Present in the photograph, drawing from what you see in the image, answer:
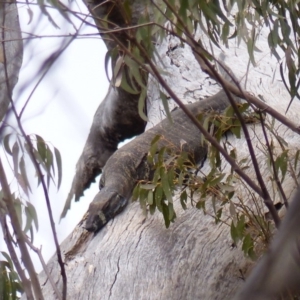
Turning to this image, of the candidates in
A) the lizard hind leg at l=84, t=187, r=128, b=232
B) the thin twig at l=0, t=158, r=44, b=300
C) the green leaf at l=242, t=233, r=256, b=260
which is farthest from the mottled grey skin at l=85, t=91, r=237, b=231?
A: the thin twig at l=0, t=158, r=44, b=300

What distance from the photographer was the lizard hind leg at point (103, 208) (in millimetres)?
2895

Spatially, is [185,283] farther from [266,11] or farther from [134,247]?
[266,11]

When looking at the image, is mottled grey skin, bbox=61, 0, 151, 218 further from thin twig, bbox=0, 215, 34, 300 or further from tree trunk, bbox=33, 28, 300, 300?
thin twig, bbox=0, 215, 34, 300

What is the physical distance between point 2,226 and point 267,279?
925 mm

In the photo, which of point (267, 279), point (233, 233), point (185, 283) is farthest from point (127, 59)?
point (267, 279)

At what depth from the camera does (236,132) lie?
244 cm

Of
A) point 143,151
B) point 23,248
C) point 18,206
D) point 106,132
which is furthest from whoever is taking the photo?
point 106,132

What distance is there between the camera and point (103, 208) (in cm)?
304

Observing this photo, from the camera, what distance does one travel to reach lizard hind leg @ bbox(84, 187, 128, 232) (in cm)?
289

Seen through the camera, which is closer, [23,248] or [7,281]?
[23,248]

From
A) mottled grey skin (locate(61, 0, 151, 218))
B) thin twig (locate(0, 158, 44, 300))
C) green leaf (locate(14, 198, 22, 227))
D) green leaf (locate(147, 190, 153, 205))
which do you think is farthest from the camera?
mottled grey skin (locate(61, 0, 151, 218))

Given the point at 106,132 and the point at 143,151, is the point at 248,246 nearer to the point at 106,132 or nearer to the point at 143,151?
the point at 143,151

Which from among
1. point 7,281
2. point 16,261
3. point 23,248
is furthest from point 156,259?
point 23,248

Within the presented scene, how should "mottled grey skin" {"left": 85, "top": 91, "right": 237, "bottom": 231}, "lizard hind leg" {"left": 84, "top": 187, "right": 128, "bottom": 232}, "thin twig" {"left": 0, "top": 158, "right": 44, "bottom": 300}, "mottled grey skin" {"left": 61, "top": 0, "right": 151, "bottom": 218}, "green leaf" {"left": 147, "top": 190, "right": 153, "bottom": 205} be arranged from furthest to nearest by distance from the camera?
"mottled grey skin" {"left": 61, "top": 0, "right": 151, "bottom": 218} → "mottled grey skin" {"left": 85, "top": 91, "right": 237, "bottom": 231} → "lizard hind leg" {"left": 84, "top": 187, "right": 128, "bottom": 232} → "green leaf" {"left": 147, "top": 190, "right": 153, "bottom": 205} → "thin twig" {"left": 0, "top": 158, "right": 44, "bottom": 300}
